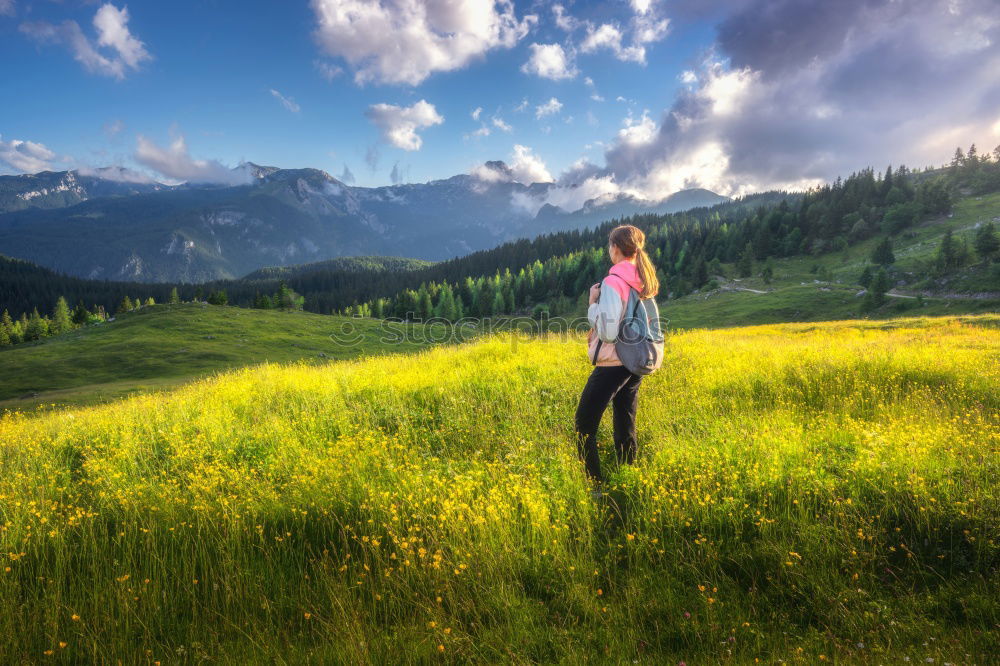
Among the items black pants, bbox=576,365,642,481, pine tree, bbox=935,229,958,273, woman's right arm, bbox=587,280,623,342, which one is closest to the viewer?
woman's right arm, bbox=587,280,623,342

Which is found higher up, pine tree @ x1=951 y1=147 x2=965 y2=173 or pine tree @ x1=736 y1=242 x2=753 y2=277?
pine tree @ x1=951 y1=147 x2=965 y2=173

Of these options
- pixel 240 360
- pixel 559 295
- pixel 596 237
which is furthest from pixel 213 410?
pixel 596 237

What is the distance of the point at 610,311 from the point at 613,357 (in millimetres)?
595

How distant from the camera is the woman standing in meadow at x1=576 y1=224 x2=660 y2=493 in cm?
509

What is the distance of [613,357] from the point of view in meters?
5.17

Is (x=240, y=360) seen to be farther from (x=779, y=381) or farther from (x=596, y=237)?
(x=596, y=237)

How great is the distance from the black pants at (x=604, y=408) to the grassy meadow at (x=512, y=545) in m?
0.27

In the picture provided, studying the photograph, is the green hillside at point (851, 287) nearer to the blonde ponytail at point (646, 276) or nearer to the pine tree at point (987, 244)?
the pine tree at point (987, 244)

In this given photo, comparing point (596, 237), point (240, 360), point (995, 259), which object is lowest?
point (240, 360)

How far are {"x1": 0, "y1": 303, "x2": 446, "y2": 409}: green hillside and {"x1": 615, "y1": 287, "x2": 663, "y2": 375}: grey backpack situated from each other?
1074 inches

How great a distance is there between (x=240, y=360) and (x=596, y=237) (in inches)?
5897

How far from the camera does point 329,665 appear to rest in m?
3.03

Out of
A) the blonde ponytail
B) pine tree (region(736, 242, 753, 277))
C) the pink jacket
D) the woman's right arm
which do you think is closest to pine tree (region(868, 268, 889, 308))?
pine tree (region(736, 242, 753, 277))

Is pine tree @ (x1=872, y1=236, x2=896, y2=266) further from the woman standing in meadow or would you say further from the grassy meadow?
the woman standing in meadow
